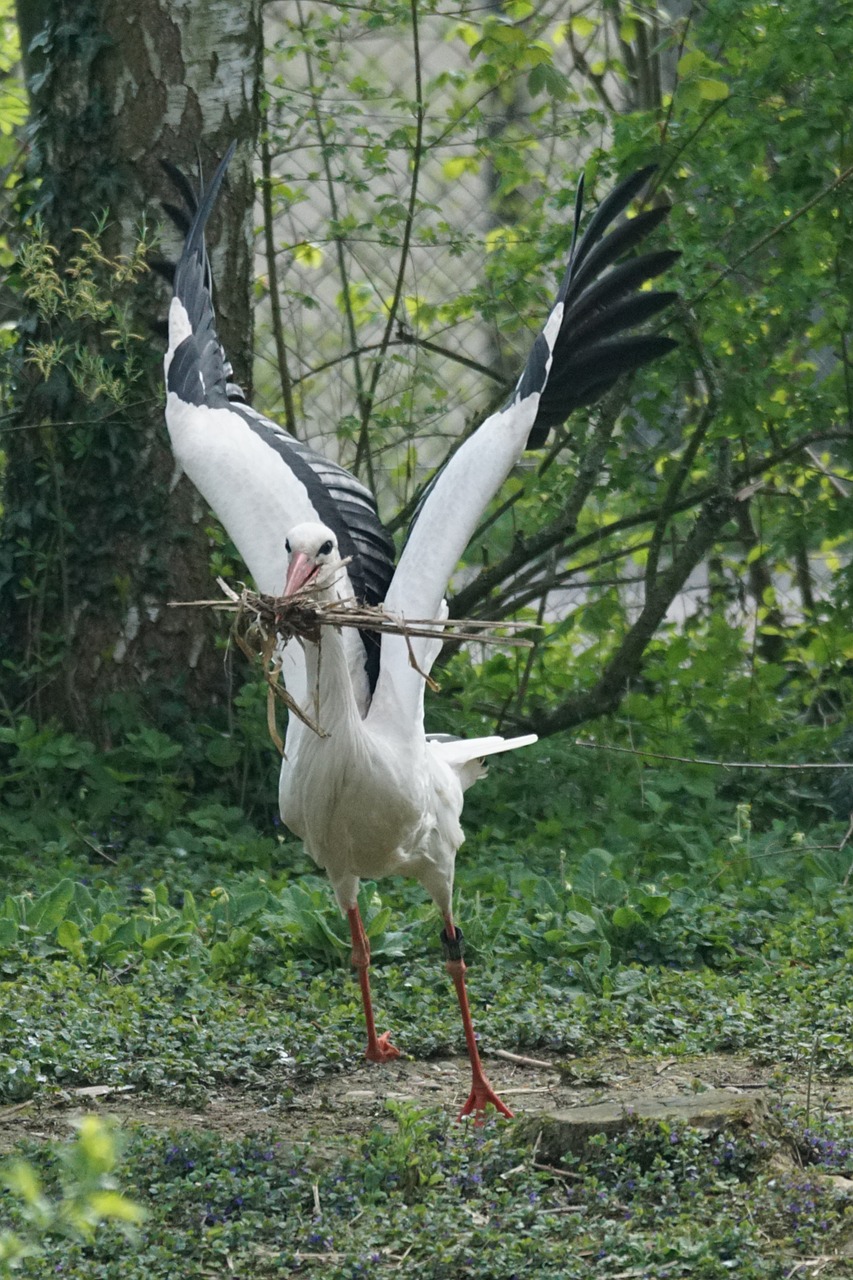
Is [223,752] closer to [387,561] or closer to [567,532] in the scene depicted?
[567,532]

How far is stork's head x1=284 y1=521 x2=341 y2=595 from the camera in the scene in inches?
145

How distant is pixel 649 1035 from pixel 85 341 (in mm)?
4256

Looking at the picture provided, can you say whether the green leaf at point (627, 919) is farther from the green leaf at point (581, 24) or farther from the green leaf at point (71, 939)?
the green leaf at point (581, 24)

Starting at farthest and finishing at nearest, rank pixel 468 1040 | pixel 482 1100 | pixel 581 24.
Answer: pixel 581 24
pixel 468 1040
pixel 482 1100

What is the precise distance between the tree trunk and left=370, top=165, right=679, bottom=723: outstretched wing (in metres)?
2.76

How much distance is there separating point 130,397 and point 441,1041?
3.66 m

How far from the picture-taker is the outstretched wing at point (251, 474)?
464 cm

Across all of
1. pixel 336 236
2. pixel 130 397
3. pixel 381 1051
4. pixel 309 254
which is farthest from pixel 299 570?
pixel 309 254

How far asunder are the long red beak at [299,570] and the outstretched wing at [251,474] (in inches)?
25.7

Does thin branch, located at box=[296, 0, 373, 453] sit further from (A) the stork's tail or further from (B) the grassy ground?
(A) the stork's tail

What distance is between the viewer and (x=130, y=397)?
287 inches

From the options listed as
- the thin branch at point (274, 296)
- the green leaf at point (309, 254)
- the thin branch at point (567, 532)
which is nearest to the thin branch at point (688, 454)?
the thin branch at point (567, 532)

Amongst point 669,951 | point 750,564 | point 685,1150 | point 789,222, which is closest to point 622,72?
point 789,222

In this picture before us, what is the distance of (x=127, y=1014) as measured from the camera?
4.60 metres
